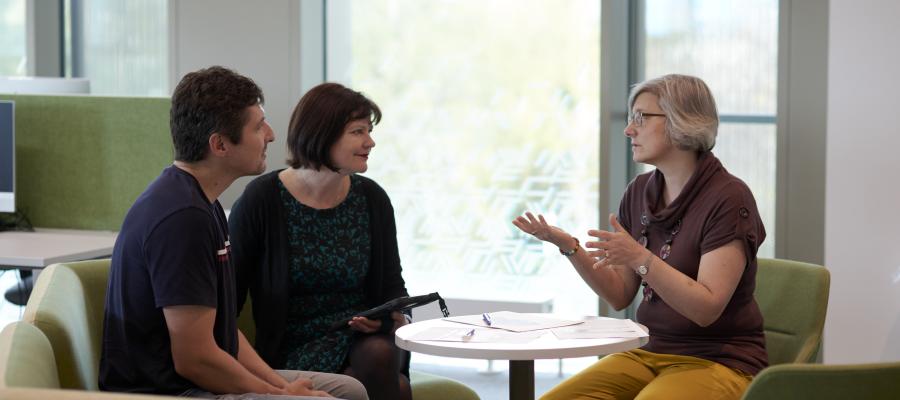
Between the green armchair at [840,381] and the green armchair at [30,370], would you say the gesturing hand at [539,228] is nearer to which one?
the green armchair at [840,381]

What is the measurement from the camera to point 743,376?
2445 mm

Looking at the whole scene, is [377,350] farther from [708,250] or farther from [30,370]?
[30,370]

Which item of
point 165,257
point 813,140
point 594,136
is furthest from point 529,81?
point 165,257

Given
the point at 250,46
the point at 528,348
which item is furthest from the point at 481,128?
the point at 528,348

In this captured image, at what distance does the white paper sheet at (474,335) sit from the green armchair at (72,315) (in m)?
0.70

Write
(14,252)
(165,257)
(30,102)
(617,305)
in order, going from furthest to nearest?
(30,102), (14,252), (617,305), (165,257)

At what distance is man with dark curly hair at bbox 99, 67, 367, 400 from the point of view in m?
2.00

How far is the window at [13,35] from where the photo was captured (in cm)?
551

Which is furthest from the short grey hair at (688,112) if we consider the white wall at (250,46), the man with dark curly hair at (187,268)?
the white wall at (250,46)

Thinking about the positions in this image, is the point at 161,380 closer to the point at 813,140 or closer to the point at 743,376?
the point at 743,376

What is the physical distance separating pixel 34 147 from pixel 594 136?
2341mm

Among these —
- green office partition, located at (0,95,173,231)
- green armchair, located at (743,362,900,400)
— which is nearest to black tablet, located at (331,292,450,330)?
green armchair, located at (743,362,900,400)

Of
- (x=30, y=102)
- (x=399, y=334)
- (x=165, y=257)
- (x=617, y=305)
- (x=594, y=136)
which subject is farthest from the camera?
(x=594, y=136)

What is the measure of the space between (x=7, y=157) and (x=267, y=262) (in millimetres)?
1881
